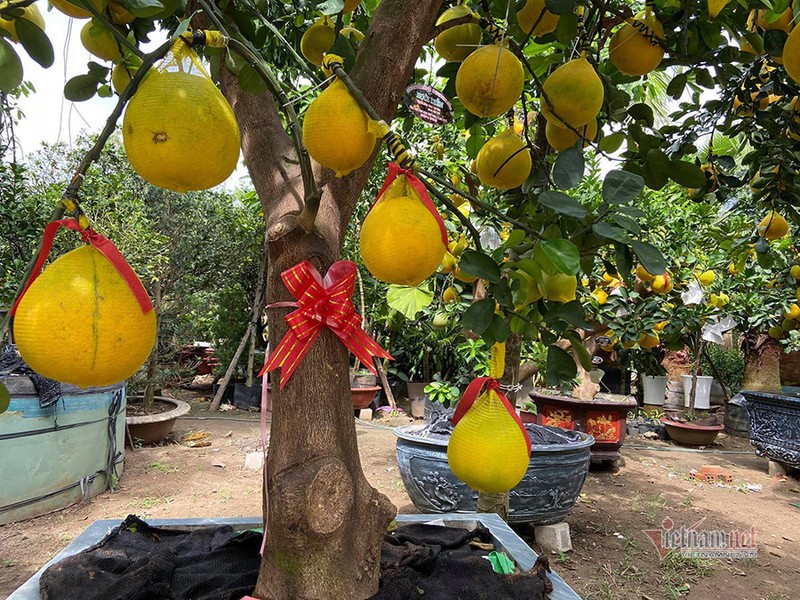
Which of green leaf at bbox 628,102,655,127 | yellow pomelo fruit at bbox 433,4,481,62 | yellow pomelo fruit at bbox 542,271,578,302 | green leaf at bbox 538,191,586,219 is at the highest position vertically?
yellow pomelo fruit at bbox 433,4,481,62

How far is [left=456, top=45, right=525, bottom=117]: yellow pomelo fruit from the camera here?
98cm

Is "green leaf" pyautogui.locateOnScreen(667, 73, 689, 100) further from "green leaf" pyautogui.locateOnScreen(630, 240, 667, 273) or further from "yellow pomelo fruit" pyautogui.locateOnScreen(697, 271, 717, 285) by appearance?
"yellow pomelo fruit" pyautogui.locateOnScreen(697, 271, 717, 285)

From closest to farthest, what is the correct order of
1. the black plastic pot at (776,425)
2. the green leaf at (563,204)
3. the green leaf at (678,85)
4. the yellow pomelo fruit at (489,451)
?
1. the green leaf at (563,204)
2. the yellow pomelo fruit at (489,451)
3. the green leaf at (678,85)
4. the black plastic pot at (776,425)

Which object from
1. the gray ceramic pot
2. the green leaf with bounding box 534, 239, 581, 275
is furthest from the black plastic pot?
the green leaf with bounding box 534, 239, 581, 275

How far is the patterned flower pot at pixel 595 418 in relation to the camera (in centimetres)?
462

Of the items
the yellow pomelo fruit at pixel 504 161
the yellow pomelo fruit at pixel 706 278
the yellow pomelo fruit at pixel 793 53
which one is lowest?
the yellow pomelo fruit at pixel 504 161

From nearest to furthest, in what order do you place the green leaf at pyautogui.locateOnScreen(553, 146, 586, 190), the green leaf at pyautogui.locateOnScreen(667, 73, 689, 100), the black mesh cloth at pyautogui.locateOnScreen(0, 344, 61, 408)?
the green leaf at pyautogui.locateOnScreen(553, 146, 586, 190) < the green leaf at pyautogui.locateOnScreen(667, 73, 689, 100) < the black mesh cloth at pyautogui.locateOnScreen(0, 344, 61, 408)

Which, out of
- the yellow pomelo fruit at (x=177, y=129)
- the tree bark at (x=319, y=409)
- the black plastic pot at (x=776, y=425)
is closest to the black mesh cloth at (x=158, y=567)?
the tree bark at (x=319, y=409)

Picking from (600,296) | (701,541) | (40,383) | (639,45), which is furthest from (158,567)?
(600,296)

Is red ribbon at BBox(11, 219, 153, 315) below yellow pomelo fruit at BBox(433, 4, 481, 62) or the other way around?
below

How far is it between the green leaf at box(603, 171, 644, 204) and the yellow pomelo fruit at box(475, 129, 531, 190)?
0.89 ft

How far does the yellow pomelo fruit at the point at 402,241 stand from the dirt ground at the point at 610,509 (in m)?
2.45

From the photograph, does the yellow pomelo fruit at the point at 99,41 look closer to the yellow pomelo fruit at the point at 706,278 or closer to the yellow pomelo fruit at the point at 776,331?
the yellow pomelo fruit at the point at 706,278

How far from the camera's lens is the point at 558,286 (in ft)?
3.68
